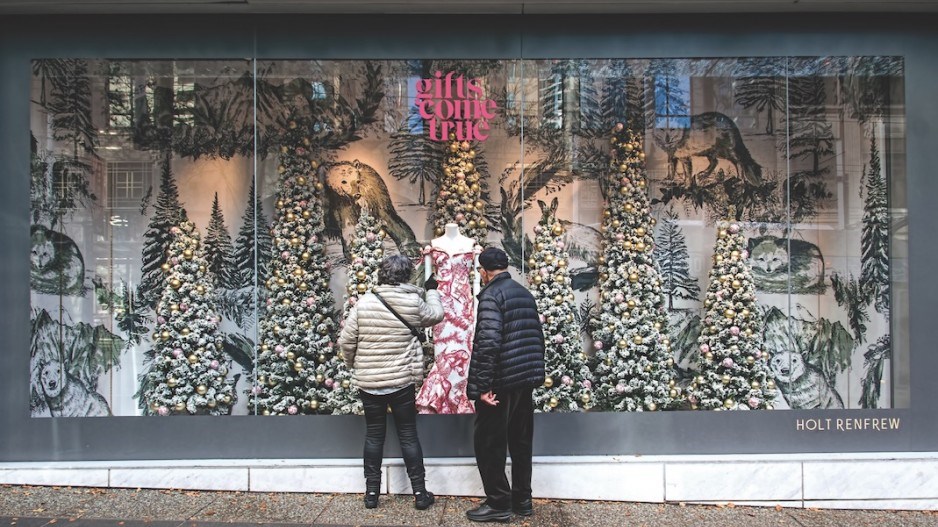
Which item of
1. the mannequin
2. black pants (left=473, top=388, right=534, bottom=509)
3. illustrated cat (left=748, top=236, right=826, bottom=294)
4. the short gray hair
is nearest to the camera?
black pants (left=473, top=388, right=534, bottom=509)

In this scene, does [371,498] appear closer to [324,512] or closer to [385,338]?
[324,512]

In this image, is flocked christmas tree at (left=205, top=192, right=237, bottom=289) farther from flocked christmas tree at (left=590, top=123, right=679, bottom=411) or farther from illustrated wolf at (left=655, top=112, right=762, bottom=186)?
illustrated wolf at (left=655, top=112, right=762, bottom=186)

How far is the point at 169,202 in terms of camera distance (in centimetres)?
635

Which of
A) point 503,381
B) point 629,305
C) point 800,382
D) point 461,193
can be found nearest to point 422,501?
point 503,381

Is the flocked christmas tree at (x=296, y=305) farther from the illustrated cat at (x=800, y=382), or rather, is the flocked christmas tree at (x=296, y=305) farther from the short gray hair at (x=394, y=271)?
the illustrated cat at (x=800, y=382)

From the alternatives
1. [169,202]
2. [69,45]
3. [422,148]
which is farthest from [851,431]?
[69,45]

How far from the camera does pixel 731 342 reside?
588 cm

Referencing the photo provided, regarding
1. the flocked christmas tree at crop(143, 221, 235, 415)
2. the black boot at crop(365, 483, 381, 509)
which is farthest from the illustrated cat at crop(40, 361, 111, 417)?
the black boot at crop(365, 483, 381, 509)

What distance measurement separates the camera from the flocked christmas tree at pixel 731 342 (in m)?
5.74

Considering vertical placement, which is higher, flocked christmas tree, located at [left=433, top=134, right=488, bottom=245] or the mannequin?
flocked christmas tree, located at [left=433, top=134, right=488, bottom=245]

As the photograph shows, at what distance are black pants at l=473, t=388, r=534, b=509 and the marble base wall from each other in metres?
0.56

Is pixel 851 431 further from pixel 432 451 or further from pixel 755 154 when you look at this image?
pixel 432 451

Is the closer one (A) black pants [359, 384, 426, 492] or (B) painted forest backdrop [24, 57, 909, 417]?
(A) black pants [359, 384, 426, 492]

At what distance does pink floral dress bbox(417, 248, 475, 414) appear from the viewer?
541 centimetres
